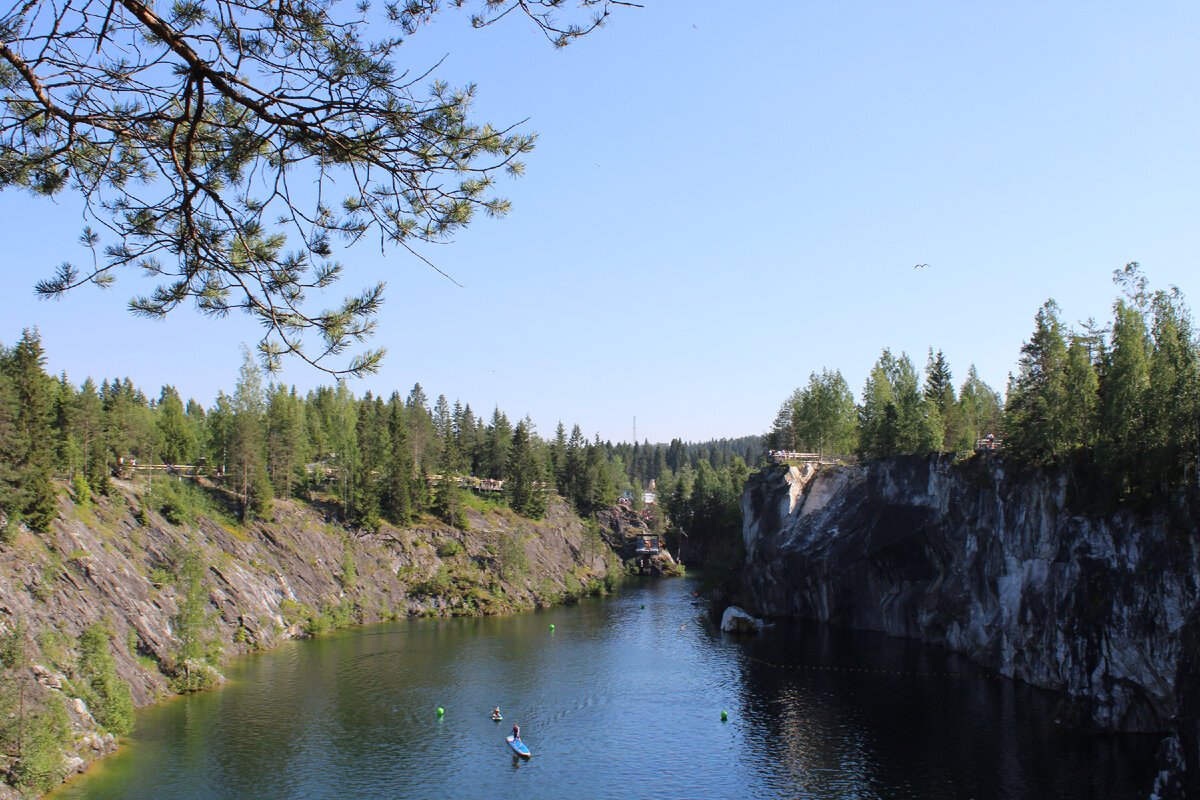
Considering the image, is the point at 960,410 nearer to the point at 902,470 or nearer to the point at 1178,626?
the point at 902,470

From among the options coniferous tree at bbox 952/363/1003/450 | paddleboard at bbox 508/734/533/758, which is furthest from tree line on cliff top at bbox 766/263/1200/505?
paddleboard at bbox 508/734/533/758

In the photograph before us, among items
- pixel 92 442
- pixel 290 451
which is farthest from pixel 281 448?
pixel 92 442

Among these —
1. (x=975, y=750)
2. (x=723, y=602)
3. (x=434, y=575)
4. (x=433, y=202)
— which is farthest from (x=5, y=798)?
(x=723, y=602)

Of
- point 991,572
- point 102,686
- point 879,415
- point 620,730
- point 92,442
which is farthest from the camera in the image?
point 879,415

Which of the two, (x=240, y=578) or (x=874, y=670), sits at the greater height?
(x=240, y=578)

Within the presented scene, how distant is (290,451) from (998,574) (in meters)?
69.4

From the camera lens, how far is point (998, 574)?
173ft

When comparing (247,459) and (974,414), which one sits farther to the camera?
(974,414)

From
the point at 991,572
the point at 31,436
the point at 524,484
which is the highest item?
the point at 31,436

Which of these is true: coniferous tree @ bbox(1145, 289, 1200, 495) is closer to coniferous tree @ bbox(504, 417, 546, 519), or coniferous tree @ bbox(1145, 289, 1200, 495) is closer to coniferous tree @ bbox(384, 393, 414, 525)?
coniferous tree @ bbox(384, 393, 414, 525)

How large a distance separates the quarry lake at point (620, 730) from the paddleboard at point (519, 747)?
1.95ft

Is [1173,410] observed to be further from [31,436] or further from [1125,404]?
[31,436]

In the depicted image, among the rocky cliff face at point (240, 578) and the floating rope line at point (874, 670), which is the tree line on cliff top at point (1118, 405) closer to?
the floating rope line at point (874, 670)

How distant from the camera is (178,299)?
9414 millimetres
